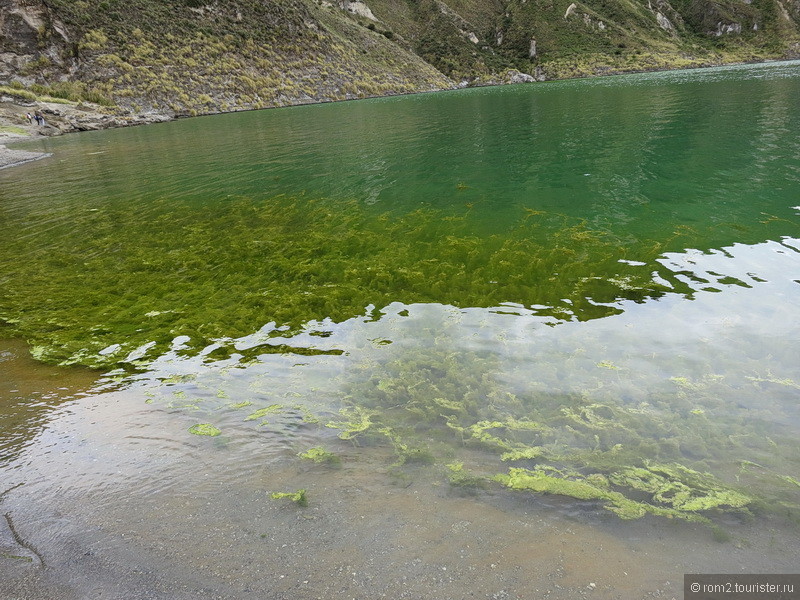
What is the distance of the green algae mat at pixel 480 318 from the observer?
4.78m

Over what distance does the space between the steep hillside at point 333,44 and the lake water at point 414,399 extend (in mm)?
79709

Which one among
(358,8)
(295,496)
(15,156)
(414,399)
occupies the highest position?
(358,8)

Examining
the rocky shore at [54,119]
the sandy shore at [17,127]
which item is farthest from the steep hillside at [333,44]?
the sandy shore at [17,127]

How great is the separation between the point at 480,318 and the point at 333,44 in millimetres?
119324

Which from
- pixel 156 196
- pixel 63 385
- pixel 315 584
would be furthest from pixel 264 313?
pixel 156 196

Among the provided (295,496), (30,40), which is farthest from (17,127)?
(295,496)

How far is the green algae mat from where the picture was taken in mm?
4777

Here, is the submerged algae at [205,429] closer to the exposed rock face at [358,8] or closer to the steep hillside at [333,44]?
the steep hillside at [333,44]

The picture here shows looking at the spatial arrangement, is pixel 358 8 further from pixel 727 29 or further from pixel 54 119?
pixel 727 29

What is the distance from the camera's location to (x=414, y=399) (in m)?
5.79

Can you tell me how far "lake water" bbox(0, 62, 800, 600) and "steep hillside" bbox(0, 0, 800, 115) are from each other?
7971 cm

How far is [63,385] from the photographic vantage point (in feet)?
21.6

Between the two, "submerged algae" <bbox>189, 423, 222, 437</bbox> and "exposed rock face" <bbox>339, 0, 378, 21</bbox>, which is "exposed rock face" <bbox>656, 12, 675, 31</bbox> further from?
"submerged algae" <bbox>189, 423, 222, 437</bbox>

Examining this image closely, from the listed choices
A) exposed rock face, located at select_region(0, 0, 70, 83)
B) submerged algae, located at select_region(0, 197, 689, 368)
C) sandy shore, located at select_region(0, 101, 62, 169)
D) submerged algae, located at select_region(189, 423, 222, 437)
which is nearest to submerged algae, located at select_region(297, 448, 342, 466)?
submerged algae, located at select_region(189, 423, 222, 437)
